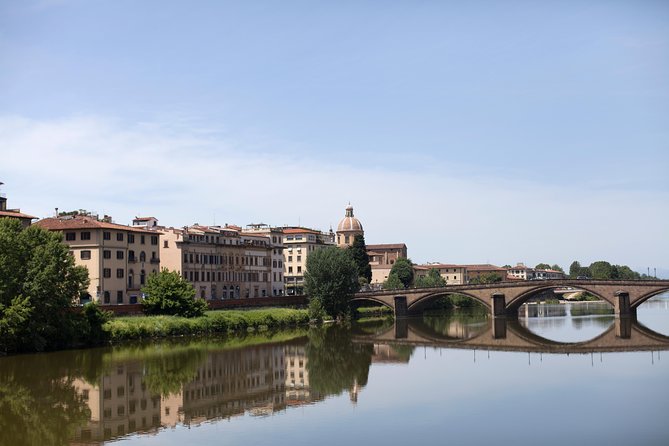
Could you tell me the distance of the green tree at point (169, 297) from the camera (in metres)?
70.3

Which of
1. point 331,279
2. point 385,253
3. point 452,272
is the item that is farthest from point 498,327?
point 452,272

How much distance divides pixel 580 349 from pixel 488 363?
10100 mm

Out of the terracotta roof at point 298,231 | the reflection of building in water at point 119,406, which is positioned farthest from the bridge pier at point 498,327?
the terracotta roof at point 298,231

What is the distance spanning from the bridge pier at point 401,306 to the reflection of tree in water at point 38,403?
177ft

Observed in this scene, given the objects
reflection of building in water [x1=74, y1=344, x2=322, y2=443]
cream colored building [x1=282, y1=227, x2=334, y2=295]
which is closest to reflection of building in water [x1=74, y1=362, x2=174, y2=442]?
reflection of building in water [x1=74, y1=344, x2=322, y2=443]

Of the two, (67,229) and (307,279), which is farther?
(307,279)

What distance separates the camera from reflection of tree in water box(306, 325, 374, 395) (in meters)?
43.3

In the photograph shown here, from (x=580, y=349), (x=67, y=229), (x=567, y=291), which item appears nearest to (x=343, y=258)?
(x=67, y=229)

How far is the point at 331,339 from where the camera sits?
70.0 meters

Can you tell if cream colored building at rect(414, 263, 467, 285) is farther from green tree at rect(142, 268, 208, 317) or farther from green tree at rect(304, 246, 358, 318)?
green tree at rect(142, 268, 208, 317)

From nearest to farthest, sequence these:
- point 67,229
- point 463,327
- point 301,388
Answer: point 301,388, point 67,229, point 463,327

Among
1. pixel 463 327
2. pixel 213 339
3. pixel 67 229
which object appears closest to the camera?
pixel 213 339

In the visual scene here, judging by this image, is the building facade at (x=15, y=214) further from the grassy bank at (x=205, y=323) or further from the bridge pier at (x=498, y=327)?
the bridge pier at (x=498, y=327)

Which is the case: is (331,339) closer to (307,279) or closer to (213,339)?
(213,339)
